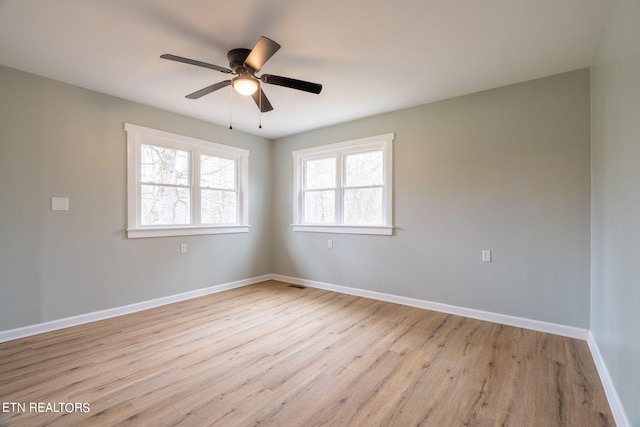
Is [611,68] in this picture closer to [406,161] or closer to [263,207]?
[406,161]

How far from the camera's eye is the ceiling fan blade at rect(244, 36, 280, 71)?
6.41ft

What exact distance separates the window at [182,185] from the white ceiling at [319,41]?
75 cm

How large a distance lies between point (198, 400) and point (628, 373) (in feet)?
8.00

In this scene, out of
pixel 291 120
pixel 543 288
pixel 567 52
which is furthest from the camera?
pixel 291 120

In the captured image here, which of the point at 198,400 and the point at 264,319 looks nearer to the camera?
the point at 198,400

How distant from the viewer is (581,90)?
2.77 m

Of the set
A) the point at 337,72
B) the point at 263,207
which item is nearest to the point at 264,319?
the point at 263,207

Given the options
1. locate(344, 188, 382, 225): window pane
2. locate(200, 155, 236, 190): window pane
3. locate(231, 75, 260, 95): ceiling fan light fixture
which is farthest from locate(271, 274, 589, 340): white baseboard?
locate(231, 75, 260, 95): ceiling fan light fixture

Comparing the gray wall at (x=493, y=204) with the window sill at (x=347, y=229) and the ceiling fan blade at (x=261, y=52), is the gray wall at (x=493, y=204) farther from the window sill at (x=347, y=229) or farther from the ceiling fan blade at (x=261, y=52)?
the ceiling fan blade at (x=261, y=52)

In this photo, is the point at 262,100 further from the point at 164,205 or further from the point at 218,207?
the point at 218,207

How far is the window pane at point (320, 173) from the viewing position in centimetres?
467

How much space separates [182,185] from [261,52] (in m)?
2.59

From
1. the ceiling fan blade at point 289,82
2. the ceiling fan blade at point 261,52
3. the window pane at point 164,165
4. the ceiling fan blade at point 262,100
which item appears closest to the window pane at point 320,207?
the window pane at point 164,165

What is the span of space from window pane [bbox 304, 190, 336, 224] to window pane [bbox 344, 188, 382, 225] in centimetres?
25
